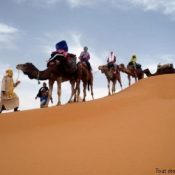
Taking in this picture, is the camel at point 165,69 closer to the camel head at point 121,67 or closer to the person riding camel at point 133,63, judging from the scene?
the person riding camel at point 133,63

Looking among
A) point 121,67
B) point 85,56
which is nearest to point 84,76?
point 85,56

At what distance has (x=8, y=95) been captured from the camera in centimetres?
1562

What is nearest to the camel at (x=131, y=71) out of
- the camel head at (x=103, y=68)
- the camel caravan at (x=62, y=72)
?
the camel head at (x=103, y=68)

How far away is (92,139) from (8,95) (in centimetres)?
724

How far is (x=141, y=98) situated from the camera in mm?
13695

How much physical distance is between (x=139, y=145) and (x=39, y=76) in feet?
28.8

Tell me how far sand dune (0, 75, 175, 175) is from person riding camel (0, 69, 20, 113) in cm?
232

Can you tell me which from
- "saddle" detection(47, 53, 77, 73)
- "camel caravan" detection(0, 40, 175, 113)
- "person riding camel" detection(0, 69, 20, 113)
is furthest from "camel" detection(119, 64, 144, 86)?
"person riding camel" detection(0, 69, 20, 113)

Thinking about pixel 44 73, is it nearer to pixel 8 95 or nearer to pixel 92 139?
pixel 8 95

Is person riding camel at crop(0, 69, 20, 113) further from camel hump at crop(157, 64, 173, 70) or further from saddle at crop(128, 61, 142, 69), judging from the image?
camel hump at crop(157, 64, 173, 70)

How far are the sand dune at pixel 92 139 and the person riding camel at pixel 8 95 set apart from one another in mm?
2315

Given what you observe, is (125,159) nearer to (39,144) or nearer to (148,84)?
(39,144)

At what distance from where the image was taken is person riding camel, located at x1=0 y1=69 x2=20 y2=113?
1530 centimetres

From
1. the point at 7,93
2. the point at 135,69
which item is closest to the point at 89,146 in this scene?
the point at 7,93
